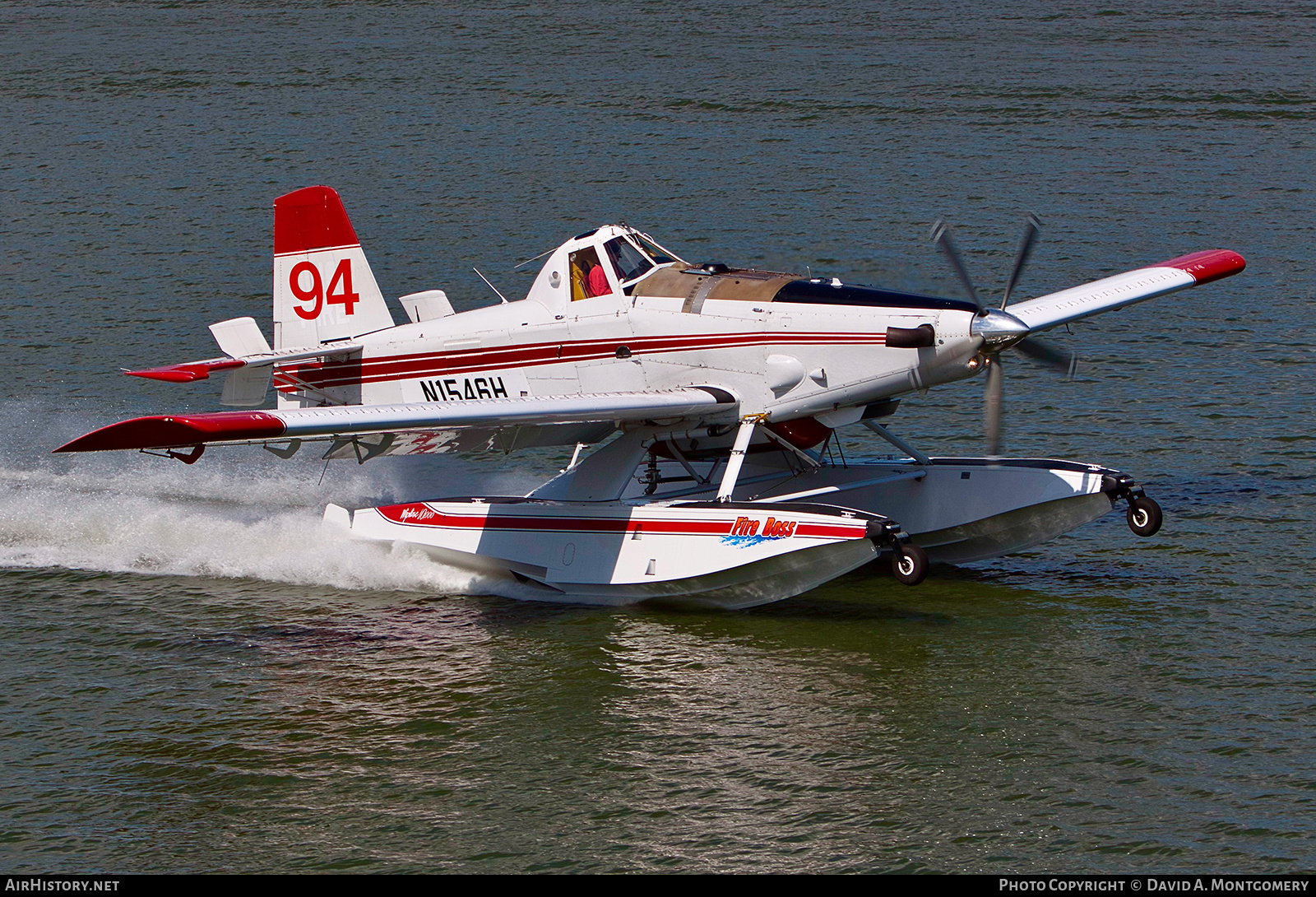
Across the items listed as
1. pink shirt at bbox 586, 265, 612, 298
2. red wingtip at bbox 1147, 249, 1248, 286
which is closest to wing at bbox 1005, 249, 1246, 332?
red wingtip at bbox 1147, 249, 1248, 286

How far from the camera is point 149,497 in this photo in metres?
18.5

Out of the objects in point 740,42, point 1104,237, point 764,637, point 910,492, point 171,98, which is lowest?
point 764,637

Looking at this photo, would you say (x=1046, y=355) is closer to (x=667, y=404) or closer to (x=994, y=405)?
(x=994, y=405)

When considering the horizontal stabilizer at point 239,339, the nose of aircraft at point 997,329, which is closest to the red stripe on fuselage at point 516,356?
the horizontal stabilizer at point 239,339

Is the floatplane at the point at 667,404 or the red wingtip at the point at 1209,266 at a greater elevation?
the red wingtip at the point at 1209,266

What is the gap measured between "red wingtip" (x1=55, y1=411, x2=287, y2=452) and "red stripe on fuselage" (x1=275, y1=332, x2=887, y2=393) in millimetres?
3531

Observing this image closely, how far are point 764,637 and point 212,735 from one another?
519 cm

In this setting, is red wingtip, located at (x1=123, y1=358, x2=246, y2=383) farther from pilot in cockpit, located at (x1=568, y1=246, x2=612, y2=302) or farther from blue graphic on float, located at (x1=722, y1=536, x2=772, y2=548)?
blue graphic on float, located at (x1=722, y1=536, x2=772, y2=548)

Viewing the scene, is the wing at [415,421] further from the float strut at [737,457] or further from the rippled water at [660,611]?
the rippled water at [660,611]

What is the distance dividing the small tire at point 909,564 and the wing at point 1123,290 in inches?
108

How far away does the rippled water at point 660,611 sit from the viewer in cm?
1073

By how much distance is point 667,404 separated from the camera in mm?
14328
